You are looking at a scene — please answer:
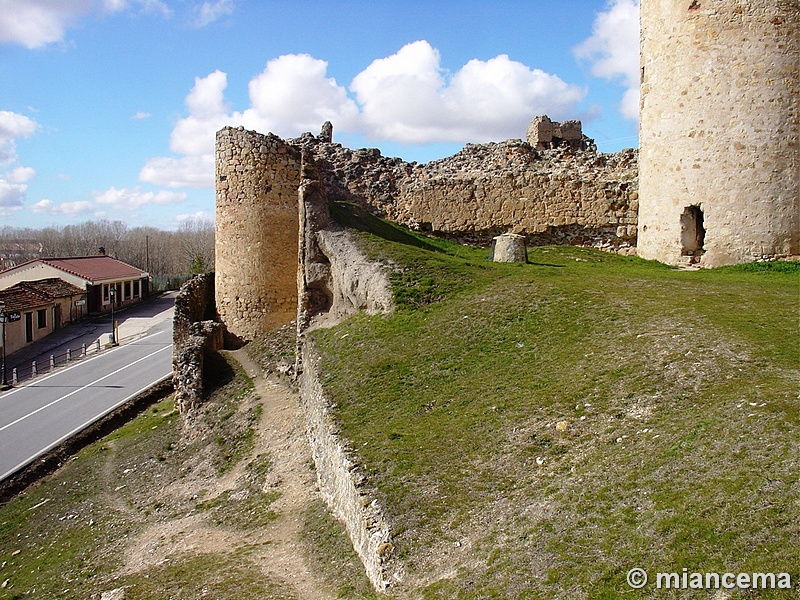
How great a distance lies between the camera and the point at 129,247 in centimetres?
8862

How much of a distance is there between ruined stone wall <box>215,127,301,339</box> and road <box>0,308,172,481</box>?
5.49m

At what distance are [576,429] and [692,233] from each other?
37.5ft

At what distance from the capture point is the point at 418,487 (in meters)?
6.64

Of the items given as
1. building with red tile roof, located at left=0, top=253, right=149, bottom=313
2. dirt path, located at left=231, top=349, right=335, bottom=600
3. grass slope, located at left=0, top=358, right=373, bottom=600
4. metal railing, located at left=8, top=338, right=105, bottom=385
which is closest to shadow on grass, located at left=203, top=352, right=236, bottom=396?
grass slope, located at left=0, top=358, right=373, bottom=600

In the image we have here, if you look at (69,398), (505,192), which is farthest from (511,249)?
(69,398)

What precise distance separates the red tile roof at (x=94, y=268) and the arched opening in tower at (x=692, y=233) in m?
37.6

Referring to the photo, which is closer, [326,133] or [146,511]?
[146,511]

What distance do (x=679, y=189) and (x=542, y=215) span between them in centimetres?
436

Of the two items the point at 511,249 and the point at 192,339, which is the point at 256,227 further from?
the point at 511,249

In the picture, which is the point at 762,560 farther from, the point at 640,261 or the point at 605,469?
the point at 640,261

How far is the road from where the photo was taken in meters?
16.9

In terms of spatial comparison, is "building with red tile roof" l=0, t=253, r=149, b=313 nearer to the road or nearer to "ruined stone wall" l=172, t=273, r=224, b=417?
the road

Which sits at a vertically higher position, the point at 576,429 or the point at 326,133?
the point at 326,133

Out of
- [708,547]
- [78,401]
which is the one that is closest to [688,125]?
[708,547]
